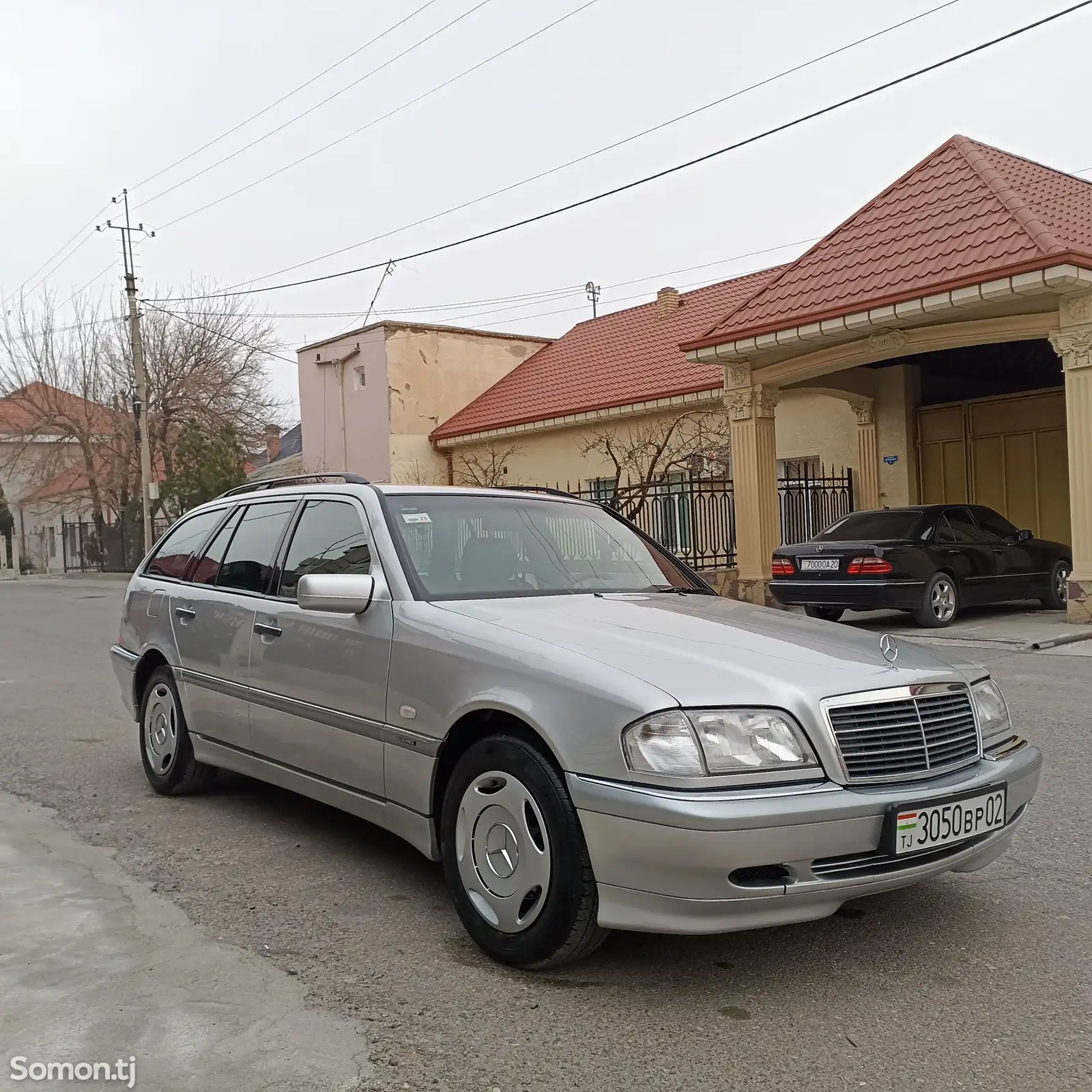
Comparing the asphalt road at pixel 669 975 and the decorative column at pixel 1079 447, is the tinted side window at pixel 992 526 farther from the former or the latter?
the asphalt road at pixel 669 975

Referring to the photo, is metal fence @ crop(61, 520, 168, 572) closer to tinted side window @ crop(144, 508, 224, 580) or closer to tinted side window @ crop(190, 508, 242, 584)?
tinted side window @ crop(144, 508, 224, 580)

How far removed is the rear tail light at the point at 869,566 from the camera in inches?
501

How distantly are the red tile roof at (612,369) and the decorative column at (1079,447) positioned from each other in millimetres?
7367

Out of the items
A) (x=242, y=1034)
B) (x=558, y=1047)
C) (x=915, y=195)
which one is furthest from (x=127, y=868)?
(x=915, y=195)

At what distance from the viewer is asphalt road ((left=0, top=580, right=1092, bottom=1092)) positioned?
2951 mm

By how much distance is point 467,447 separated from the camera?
88.6ft

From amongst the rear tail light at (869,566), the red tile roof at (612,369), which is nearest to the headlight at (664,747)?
the rear tail light at (869,566)

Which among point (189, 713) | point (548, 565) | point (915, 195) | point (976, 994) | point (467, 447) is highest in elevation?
point (915, 195)

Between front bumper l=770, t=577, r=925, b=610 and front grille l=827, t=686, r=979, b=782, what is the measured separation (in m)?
9.25

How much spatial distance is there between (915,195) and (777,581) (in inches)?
227

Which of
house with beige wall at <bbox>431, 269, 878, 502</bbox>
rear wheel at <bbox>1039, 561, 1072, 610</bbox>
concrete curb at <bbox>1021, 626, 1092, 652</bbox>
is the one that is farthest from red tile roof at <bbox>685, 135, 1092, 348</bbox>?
rear wheel at <bbox>1039, 561, 1072, 610</bbox>

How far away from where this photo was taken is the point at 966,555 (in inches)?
530

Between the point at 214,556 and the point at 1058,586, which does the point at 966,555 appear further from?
the point at 214,556

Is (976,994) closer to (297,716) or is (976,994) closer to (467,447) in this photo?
(297,716)
